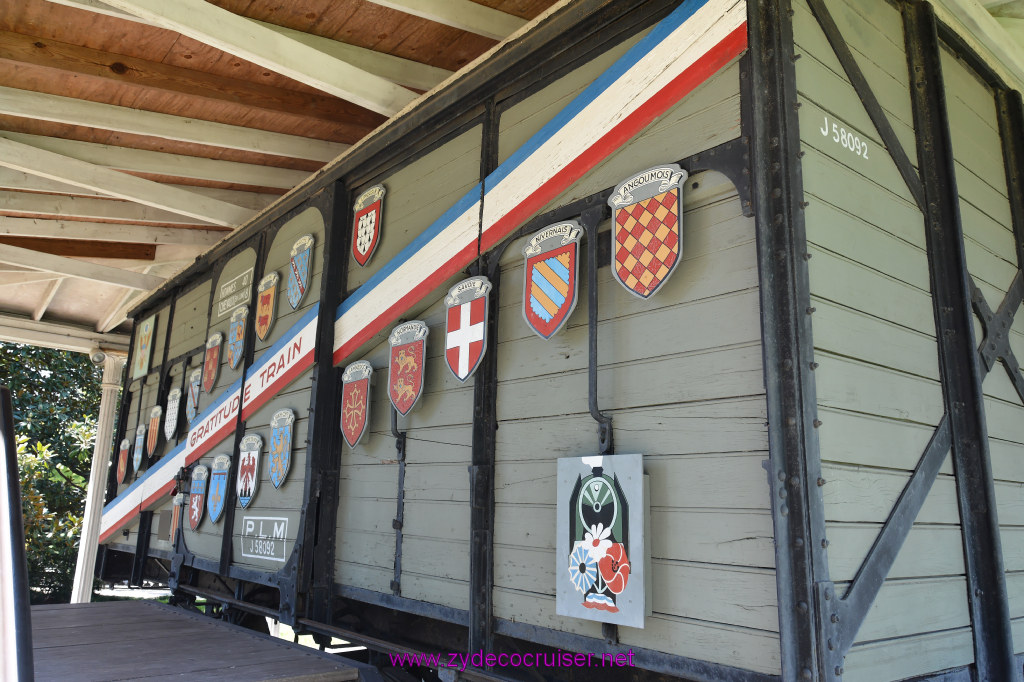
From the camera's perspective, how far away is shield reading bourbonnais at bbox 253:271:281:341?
4484 mm

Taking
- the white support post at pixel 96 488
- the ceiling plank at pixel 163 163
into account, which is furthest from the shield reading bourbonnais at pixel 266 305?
the white support post at pixel 96 488

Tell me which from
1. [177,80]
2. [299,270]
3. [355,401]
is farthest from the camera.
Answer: [299,270]

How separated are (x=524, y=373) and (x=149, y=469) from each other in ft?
14.3

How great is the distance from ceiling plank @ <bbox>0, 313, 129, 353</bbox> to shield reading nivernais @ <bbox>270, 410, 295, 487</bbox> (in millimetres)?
5333

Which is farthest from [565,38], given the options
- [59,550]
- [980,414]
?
[59,550]

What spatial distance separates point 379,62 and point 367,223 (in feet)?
2.73

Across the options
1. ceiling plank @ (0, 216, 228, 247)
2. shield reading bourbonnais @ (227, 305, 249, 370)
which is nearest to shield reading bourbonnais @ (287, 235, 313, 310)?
shield reading bourbonnais @ (227, 305, 249, 370)

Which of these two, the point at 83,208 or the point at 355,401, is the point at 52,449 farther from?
the point at 355,401

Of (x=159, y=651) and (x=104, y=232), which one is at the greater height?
(x=104, y=232)

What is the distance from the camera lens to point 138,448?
6195mm

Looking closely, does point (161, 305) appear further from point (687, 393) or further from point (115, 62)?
point (687, 393)

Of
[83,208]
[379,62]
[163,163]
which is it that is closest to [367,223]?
[379,62]

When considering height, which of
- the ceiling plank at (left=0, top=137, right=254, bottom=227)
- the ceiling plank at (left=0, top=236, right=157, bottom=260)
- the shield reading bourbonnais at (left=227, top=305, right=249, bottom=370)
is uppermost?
the ceiling plank at (left=0, top=236, right=157, bottom=260)

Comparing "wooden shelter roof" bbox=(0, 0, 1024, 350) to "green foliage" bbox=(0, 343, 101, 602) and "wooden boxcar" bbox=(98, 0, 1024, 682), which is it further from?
"green foliage" bbox=(0, 343, 101, 602)
